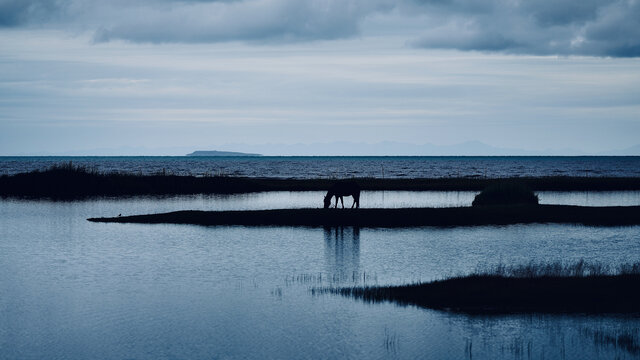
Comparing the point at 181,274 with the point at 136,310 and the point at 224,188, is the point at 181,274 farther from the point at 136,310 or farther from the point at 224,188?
the point at 224,188

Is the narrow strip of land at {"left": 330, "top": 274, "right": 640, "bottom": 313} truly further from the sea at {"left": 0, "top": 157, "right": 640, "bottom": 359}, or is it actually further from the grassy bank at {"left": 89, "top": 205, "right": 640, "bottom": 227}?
the grassy bank at {"left": 89, "top": 205, "right": 640, "bottom": 227}

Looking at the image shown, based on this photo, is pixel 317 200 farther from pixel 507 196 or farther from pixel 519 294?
pixel 519 294

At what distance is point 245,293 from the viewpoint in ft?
67.9

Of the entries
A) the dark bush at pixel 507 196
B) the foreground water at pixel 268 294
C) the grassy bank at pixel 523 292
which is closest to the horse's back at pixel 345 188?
the foreground water at pixel 268 294

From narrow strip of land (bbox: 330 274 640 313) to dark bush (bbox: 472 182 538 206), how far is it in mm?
24792

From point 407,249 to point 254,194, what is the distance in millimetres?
38259

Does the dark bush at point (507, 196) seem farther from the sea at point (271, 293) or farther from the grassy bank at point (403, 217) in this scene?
the sea at point (271, 293)

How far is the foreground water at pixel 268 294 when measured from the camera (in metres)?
15.5

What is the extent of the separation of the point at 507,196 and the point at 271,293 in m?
29.5

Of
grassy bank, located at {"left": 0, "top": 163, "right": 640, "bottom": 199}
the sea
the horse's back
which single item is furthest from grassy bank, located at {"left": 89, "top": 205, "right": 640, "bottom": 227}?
grassy bank, located at {"left": 0, "top": 163, "right": 640, "bottom": 199}

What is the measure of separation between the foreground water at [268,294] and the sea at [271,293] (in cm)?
5

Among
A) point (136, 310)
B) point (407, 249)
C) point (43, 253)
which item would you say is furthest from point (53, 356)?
point (407, 249)

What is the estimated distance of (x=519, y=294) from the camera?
19422 millimetres

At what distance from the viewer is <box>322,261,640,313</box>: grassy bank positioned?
18.4 metres
